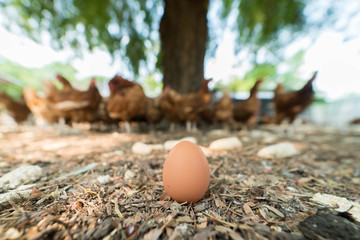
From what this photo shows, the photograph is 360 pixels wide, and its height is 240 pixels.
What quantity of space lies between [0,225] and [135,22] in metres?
7.21

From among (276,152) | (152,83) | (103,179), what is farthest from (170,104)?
(152,83)

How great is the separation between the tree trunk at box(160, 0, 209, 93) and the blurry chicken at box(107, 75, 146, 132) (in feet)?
4.75

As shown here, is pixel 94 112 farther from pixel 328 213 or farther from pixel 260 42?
pixel 260 42

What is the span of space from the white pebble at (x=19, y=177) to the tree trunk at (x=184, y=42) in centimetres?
383

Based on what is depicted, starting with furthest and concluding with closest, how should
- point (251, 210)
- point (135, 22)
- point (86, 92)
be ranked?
point (135, 22) < point (86, 92) < point (251, 210)

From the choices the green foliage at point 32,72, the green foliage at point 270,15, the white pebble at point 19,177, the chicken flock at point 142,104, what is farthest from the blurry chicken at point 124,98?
the green foliage at point 32,72

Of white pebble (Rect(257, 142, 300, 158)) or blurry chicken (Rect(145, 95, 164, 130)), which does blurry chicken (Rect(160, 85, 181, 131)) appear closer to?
blurry chicken (Rect(145, 95, 164, 130))

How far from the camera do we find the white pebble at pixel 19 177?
115 cm

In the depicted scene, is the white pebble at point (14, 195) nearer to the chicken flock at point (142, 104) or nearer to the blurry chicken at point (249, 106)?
the chicken flock at point (142, 104)

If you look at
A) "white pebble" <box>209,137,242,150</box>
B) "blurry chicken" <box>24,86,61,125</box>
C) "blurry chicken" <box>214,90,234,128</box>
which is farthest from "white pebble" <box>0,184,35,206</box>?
"blurry chicken" <box>214,90,234,128</box>

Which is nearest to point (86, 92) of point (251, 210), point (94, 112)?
point (94, 112)

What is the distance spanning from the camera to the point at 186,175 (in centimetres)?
100

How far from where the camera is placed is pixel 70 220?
0.82 metres

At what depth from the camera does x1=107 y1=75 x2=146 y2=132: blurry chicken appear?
3.50 meters
